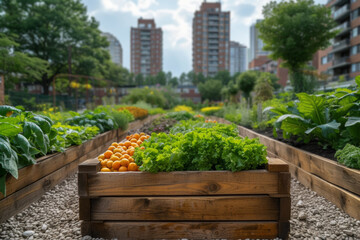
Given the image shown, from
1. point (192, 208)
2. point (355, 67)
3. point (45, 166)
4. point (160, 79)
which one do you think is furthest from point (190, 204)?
point (160, 79)

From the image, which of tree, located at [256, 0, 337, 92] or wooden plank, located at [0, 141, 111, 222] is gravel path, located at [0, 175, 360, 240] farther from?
tree, located at [256, 0, 337, 92]

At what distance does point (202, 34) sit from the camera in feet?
304

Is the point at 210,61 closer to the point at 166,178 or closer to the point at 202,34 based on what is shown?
the point at 202,34

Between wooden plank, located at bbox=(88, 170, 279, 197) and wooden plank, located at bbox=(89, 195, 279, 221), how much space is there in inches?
1.9

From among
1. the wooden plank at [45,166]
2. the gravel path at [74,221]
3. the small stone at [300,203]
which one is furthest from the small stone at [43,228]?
the small stone at [300,203]

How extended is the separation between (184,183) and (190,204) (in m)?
0.18

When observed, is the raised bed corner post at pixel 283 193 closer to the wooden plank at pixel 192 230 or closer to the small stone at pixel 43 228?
the wooden plank at pixel 192 230

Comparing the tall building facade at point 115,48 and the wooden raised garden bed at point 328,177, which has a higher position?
the tall building facade at point 115,48

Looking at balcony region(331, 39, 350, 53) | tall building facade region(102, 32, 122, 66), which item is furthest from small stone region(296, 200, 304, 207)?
tall building facade region(102, 32, 122, 66)

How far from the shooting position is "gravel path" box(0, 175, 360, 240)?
7.39 feet

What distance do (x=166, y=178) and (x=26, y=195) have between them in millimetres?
1621

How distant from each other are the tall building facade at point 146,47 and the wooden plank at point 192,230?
115m

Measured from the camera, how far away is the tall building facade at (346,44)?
3200 cm

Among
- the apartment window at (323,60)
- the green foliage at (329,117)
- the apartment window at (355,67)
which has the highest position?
the apartment window at (323,60)
